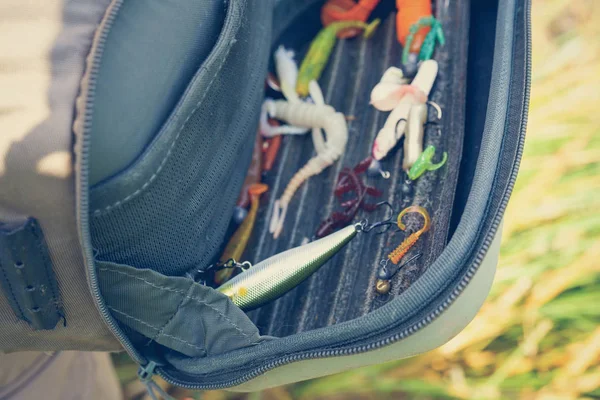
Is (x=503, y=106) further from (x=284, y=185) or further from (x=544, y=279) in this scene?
(x=544, y=279)

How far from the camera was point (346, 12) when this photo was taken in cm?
114

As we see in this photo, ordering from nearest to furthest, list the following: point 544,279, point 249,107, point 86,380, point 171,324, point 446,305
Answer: point 446,305, point 171,324, point 249,107, point 86,380, point 544,279

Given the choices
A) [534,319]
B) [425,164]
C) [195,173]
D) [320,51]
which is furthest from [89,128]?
[534,319]

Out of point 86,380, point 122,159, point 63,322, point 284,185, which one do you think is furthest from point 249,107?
point 86,380

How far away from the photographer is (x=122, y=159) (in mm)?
685

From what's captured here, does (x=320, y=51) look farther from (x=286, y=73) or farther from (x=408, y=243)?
(x=408, y=243)

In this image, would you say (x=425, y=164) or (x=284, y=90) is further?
(x=284, y=90)

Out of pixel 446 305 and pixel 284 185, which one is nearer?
pixel 446 305

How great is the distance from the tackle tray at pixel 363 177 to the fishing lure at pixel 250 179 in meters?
0.03

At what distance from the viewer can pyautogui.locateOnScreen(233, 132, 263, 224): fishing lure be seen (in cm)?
99

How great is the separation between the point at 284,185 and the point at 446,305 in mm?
430

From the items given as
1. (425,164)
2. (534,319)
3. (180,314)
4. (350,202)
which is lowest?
(180,314)

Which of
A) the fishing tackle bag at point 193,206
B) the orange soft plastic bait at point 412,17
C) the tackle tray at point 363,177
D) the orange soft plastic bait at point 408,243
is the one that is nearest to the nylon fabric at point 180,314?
the fishing tackle bag at point 193,206

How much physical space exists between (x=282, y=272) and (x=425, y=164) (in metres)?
0.26
